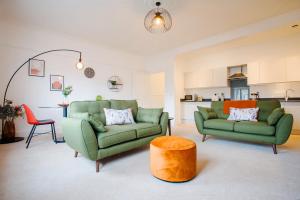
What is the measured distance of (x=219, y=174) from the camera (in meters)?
1.87

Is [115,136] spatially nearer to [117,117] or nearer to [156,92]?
[117,117]

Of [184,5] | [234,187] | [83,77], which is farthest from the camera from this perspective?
[83,77]

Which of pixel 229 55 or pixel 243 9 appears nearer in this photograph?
pixel 243 9

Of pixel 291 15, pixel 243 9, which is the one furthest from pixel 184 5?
pixel 291 15

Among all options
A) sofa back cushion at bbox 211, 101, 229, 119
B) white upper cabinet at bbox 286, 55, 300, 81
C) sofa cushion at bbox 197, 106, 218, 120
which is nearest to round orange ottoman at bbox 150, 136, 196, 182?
sofa cushion at bbox 197, 106, 218, 120

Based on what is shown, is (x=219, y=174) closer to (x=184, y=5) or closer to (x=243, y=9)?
(x=184, y=5)

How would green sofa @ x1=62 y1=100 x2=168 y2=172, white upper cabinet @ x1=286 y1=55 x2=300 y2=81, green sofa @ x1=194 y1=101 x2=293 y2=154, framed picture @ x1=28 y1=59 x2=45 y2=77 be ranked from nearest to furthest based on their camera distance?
1. green sofa @ x1=62 y1=100 x2=168 y2=172
2. green sofa @ x1=194 y1=101 x2=293 y2=154
3. framed picture @ x1=28 y1=59 x2=45 y2=77
4. white upper cabinet @ x1=286 y1=55 x2=300 y2=81

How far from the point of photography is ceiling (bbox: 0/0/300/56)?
9.82ft

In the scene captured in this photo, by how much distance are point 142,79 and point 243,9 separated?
4136 mm

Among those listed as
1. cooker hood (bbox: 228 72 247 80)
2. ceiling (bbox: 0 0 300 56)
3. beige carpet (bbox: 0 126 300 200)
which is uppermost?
ceiling (bbox: 0 0 300 56)

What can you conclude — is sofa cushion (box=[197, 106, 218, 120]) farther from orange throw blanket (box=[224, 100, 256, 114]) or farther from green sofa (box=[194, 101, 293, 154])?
orange throw blanket (box=[224, 100, 256, 114])

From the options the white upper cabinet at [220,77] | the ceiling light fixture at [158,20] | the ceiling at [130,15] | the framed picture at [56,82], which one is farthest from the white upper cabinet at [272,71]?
the framed picture at [56,82]

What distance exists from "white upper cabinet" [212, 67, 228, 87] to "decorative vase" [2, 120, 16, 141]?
19.1 ft

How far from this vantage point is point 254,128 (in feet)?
9.05
